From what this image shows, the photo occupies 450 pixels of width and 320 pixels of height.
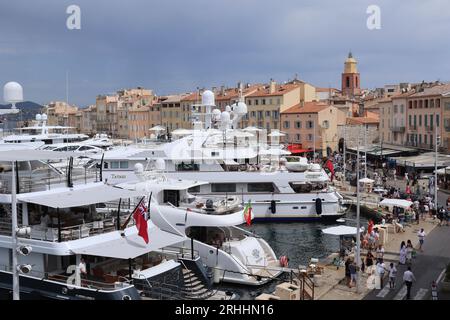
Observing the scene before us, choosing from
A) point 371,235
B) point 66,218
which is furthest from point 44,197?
point 371,235

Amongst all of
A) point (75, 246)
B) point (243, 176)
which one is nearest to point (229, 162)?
point (243, 176)

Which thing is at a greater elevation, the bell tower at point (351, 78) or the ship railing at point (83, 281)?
the bell tower at point (351, 78)

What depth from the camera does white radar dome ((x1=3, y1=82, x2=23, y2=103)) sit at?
A: 24125 millimetres

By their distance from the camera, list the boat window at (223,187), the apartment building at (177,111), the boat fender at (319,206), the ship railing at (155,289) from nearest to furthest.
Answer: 1. the ship railing at (155,289)
2. the boat fender at (319,206)
3. the boat window at (223,187)
4. the apartment building at (177,111)

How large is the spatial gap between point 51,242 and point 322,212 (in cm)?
2463

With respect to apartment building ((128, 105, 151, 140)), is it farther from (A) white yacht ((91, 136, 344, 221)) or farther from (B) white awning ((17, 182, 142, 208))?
(B) white awning ((17, 182, 142, 208))

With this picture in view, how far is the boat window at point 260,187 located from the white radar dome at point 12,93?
65.5 feet

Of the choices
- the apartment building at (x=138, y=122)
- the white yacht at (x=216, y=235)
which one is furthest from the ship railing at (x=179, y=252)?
the apartment building at (x=138, y=122)

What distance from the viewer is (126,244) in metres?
20.2

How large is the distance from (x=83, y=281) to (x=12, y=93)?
9.37 meters

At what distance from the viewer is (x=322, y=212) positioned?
40375 millimetres

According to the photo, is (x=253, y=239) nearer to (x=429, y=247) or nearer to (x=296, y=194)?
(x=429, y=247)

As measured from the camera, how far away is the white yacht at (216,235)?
2606cm

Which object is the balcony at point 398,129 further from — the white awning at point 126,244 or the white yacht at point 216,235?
the white awning at point 126,244
